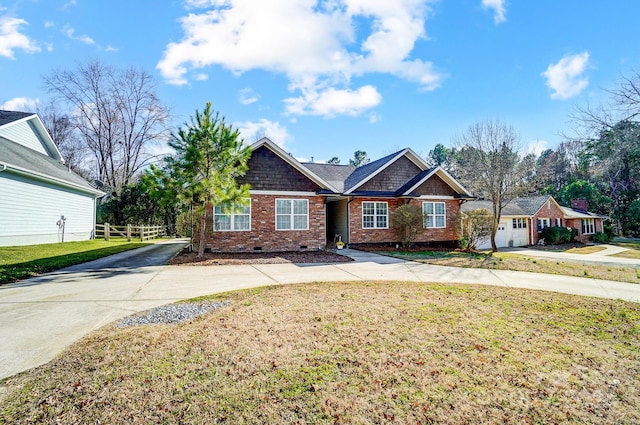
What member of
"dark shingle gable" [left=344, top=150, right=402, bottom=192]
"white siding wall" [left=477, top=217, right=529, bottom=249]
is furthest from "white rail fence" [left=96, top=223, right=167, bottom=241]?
"white siding wall" [left=477, top=217, right=529, bottom=249]

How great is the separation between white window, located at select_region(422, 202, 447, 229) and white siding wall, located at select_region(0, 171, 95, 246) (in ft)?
68.9

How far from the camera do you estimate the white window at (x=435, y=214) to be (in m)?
19.0

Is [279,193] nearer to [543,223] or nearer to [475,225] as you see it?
[475,225]

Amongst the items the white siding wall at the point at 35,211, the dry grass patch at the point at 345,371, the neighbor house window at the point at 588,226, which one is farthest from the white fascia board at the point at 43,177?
the neighbor house window at the point at 588,226

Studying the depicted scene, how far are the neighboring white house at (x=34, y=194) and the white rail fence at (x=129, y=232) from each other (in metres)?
1.37

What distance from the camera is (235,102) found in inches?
713

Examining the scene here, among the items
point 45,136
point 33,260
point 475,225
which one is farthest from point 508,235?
point 45,136

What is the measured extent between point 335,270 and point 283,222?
20.5ft

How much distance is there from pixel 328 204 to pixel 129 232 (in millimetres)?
15373

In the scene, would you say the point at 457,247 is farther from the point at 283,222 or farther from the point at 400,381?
the point at 400,381

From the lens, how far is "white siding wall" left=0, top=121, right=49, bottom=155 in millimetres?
17839

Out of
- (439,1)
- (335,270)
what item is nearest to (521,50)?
(439,1)

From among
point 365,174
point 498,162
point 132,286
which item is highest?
point 498,162

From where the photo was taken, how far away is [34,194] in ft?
50.3
